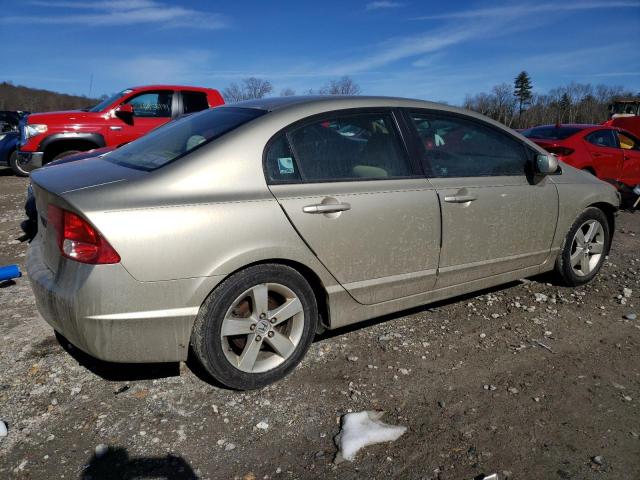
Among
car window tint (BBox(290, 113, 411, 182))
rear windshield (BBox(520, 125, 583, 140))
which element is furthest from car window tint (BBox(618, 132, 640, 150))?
car window tint (BBox(290, 113, 411, 182))

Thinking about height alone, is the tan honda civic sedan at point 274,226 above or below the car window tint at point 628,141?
below

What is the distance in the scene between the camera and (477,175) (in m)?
3.59

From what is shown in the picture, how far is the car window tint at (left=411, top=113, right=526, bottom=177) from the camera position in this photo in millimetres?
3424

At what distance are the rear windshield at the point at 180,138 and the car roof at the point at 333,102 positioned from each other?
4.4 inches

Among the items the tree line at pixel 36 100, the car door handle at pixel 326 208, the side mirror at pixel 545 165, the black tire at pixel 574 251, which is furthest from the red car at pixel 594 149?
the tree line at pixel 36 100

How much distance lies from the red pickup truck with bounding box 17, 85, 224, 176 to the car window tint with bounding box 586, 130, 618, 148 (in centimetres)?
737

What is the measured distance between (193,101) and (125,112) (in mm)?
1272

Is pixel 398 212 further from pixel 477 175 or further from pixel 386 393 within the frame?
pixel 386 393

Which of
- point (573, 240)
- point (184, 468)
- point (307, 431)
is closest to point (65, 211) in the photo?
point (184, 468)

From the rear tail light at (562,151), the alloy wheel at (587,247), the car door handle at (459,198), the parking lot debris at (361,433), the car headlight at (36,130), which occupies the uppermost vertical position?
the rear tail light at (562,151)

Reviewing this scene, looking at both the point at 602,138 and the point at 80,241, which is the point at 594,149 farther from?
the point at 80,241

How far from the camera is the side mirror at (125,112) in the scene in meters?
8.59

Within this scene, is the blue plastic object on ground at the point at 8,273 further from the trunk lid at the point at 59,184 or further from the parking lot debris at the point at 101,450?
the parking lot debris at the point at 101,450

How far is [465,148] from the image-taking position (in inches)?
142
